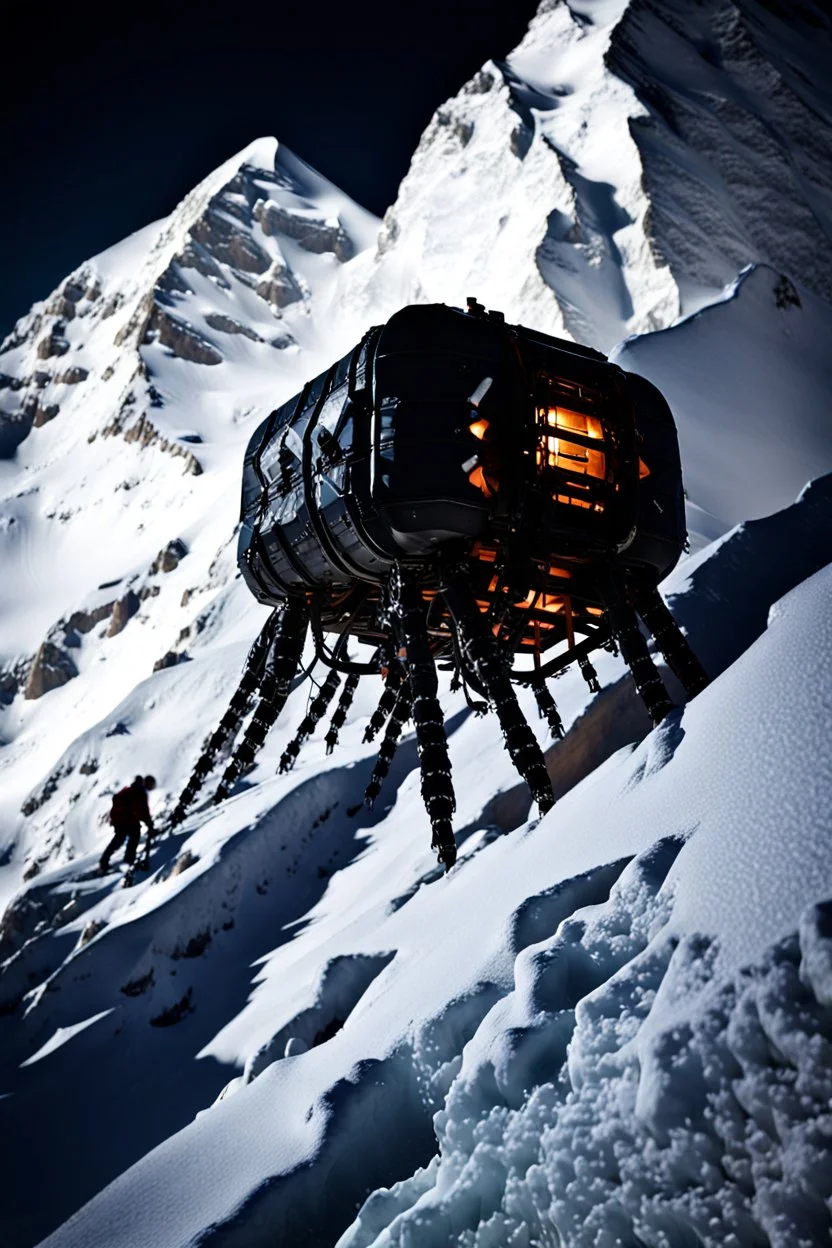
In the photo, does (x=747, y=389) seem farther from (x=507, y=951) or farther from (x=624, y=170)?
(x=624, y=170)

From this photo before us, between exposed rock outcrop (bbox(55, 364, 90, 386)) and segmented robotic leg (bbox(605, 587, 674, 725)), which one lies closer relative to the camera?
segmented robotic leg (bbox(605, 587, 674, 725))

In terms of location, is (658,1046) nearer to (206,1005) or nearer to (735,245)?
(206,1005)

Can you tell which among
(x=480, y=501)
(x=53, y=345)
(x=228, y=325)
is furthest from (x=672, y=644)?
(x=53, y=345)

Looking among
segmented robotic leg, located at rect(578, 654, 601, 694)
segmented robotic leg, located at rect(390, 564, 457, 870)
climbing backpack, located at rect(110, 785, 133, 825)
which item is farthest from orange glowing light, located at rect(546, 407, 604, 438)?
climbing backpack, located at rect(110, 785, 133, 825)

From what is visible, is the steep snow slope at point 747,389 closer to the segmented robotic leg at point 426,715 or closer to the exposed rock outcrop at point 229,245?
the segmented robotic leg at point 426,715

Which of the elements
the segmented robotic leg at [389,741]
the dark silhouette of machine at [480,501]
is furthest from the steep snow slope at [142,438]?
the dark silhouette of machine at [480,501]

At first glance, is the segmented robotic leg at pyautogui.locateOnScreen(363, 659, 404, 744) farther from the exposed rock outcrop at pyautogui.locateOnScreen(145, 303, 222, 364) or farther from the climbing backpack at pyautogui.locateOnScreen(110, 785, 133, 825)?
the exposed rock outcrop at pyautogui.locateOnScreen(145, 303, 222, 364)

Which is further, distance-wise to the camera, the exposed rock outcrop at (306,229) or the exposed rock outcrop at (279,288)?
the exposed rock outcrop at (306,229)
